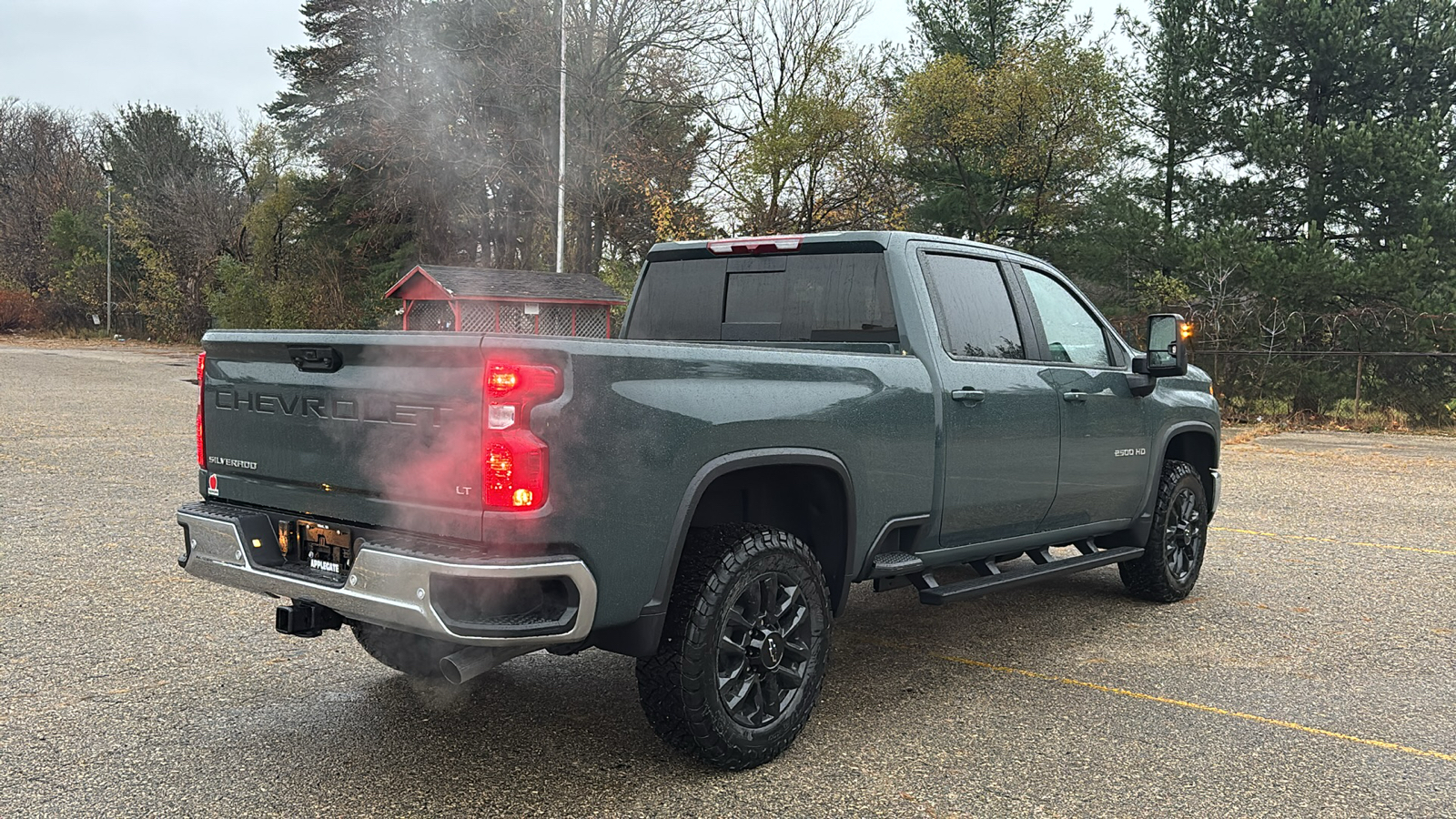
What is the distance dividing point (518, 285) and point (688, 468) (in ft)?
98.8

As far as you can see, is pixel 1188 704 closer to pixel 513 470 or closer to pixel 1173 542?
pixel 1173 542

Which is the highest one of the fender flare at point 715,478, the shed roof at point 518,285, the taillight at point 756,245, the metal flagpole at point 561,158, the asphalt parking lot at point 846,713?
the metal flagpole at point 561,158

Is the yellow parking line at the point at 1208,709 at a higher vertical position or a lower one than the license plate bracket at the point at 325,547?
lower

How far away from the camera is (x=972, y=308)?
16.8 ft

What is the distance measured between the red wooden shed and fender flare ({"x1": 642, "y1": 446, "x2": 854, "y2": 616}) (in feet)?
92.6

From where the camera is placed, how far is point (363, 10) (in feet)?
134

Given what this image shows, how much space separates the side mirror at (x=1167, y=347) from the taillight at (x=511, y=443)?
3.74m

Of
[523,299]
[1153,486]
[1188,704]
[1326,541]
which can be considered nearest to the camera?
[1188,704]

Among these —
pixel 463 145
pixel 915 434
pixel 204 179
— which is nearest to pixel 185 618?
pixel 915 434

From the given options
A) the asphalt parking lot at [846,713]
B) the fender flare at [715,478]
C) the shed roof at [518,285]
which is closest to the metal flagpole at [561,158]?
the shed roof at [518,285]

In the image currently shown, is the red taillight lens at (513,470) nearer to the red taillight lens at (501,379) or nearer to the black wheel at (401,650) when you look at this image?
the red taillight lens at (501,379)

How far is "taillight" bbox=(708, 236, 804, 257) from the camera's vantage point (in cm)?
504

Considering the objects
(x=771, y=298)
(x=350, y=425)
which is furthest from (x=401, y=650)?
(x=771, y=298)

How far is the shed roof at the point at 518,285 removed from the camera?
32.1 metres
